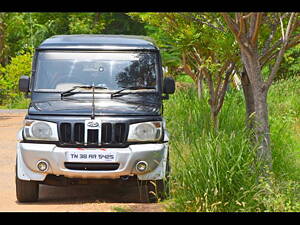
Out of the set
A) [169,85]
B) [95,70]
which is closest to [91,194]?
[95,70]

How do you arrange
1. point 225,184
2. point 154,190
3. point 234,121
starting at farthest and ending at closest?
1. point 234,121
2. point 154,190
3. point 225,184

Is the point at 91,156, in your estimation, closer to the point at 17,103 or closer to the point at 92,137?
the point at 92,137

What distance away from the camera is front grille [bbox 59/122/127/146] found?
9.24 metres

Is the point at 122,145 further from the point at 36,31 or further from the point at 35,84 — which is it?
the point at 36,31

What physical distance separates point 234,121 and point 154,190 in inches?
178

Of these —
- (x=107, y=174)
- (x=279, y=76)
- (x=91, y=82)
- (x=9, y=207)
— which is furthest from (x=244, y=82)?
(x=279, y=76)

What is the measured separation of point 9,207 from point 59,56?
2273 mm

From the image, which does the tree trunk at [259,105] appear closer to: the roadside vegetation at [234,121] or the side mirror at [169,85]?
the roadside vegetation at [234,121]

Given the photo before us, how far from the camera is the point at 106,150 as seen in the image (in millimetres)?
9195

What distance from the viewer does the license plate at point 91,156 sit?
9164 mm

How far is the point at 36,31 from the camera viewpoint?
3381 cm

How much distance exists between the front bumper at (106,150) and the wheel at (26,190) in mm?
223

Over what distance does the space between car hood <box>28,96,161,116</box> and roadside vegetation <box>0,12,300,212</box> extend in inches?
27.7

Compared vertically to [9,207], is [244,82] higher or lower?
higher
